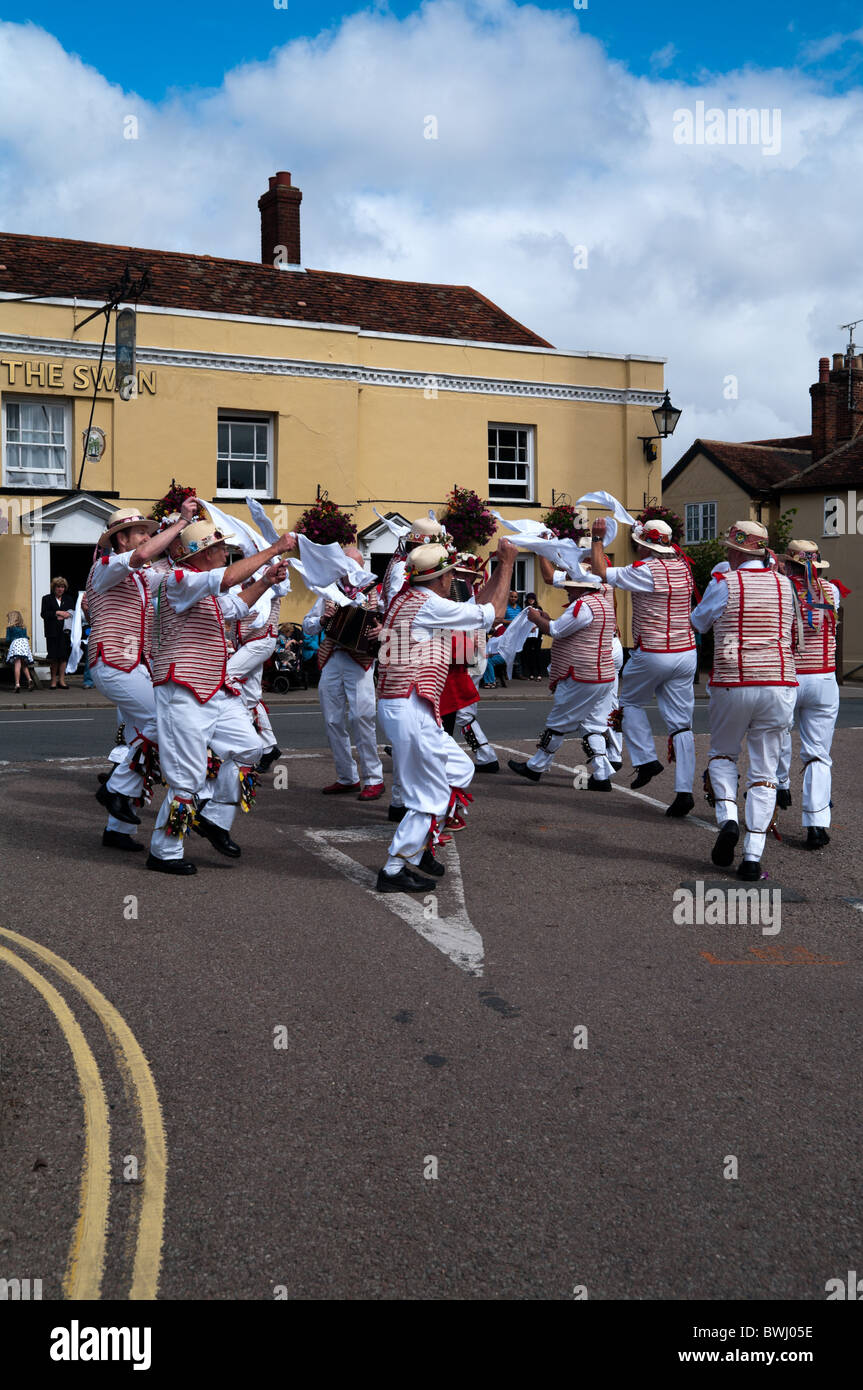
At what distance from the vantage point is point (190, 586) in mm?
7406

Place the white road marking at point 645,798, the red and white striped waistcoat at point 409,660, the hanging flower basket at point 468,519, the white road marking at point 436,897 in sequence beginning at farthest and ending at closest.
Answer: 1. the hanging flower basket at point 468,519
2. the white road marking at point 645,798
3. the red and white striped waistcoat at point 409,660
4. the white road marking at point 436,897

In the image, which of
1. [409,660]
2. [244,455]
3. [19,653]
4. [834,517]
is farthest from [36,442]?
[834,517]

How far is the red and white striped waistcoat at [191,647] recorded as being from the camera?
7672mm

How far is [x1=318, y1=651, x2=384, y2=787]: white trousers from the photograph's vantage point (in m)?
10.6

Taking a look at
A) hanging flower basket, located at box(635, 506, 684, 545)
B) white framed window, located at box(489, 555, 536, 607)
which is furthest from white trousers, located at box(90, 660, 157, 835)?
white framed window, located at box(489, 555, 536, 607)

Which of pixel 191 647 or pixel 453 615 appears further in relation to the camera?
pixel 191 647

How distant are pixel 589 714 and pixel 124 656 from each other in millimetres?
4133

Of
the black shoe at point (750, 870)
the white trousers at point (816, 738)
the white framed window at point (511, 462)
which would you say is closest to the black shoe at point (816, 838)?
the white trousers at point (816, 738)

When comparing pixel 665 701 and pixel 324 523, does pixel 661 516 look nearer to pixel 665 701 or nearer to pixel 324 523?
pixel 324 523

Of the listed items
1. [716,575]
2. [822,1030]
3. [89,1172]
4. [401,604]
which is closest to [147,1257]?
[89,1172]

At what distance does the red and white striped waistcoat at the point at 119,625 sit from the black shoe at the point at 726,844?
395 cm

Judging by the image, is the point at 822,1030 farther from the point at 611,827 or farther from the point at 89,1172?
the point at 611,827

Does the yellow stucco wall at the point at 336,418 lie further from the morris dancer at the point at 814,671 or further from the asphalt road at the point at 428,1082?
the asphalt road at the point at 428,1082

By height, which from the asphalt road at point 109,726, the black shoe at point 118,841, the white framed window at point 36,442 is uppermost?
the white framed window at point 36,442
